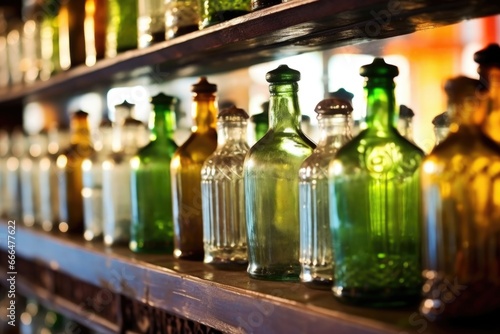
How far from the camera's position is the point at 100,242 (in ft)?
5.24

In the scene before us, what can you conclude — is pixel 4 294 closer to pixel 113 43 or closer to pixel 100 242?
pixel 100 242

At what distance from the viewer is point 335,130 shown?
3.28ft

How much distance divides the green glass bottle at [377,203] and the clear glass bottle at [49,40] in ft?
4.37

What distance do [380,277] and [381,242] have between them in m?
0.04

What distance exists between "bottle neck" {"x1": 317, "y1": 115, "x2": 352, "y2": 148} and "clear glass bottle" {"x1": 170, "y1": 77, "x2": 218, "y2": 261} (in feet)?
1.09

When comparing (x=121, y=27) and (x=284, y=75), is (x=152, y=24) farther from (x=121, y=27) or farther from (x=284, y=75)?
(x=284, y=75)

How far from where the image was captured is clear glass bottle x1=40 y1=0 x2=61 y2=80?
206 centimetres

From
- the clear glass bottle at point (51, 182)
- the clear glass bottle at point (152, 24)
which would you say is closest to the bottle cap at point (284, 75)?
the clear glass bottle at point (152, 24)

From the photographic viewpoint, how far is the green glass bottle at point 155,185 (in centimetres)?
142

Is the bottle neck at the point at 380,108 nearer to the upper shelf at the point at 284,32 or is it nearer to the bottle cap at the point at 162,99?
the upper shelf at the point at 284,32

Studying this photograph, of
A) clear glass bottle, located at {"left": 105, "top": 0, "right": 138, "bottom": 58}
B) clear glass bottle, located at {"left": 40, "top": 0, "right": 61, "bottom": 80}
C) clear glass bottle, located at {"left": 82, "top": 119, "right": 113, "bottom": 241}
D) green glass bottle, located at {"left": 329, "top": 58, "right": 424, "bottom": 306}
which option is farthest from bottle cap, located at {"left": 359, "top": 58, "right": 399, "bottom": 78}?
clear glass bottle, located at {"left": 40, "top": 0, "right": 61, "bottom": 80}

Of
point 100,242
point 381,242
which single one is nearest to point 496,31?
point 381,242

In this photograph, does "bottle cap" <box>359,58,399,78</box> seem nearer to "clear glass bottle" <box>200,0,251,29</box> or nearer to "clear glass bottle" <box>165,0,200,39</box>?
"clear glass bottle" <box>200,0,251,29</box>

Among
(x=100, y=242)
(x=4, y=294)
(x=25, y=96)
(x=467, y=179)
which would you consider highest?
(x=25, y=96)
